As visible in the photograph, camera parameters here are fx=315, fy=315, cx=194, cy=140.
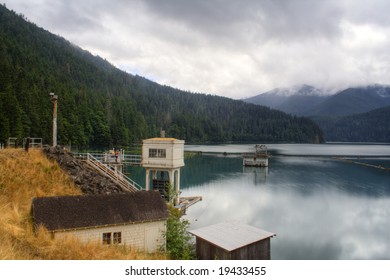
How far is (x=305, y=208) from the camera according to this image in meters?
43.6

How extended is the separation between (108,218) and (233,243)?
735 centimetres

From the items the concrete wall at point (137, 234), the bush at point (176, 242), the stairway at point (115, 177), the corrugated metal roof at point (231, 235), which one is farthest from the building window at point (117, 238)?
the stairway at point (115, 177)

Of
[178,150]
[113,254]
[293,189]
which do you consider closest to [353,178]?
[293,189]

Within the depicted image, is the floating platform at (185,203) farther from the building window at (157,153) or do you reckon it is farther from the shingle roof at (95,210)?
the shingle roof at (95,210)

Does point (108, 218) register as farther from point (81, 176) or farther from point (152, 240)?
point (81, 176)

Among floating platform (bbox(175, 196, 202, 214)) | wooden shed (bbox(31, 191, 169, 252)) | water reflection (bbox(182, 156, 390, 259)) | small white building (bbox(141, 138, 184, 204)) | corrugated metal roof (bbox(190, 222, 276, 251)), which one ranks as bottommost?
water reflection (bbox(182, 156, 390, 259))

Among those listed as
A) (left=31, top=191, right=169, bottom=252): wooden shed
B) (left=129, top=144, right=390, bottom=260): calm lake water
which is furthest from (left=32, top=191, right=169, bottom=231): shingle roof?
(left=129, top=144, right=390, bottom=260): calm lake water

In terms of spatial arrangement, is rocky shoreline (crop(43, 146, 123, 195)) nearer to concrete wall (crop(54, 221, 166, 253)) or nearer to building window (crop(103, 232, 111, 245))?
concrete wall (crop(54, 221, 166, 253))

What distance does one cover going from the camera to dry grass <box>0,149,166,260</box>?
1271 cm

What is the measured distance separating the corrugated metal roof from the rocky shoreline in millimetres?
11964

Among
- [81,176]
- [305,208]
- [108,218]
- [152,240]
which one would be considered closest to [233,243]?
[152,240]
